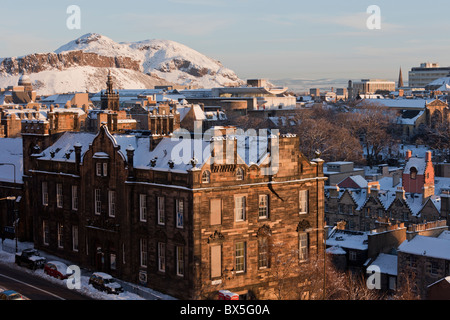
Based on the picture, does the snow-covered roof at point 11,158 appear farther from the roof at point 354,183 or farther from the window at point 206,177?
the roof at point 354,183

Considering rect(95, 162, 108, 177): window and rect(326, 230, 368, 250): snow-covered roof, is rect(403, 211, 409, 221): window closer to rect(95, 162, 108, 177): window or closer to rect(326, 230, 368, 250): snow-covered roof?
rect(326, 230, 368, 250): snow-covered roof

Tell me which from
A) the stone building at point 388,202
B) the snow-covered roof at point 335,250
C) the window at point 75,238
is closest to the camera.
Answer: the window at point 75,238

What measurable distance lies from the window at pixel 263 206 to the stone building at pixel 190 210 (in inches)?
3.0

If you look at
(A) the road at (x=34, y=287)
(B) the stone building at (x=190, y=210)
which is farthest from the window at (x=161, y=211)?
(A) the road at (x=34, y=287)

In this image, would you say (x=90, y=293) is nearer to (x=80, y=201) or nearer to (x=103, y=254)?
(x=103, y=254)

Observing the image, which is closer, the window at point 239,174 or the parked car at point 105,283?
the window at point 239,174

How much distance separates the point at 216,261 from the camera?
49.3m

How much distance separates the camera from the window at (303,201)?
54.5 m

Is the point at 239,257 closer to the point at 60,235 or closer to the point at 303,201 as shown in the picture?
the point at 303,201

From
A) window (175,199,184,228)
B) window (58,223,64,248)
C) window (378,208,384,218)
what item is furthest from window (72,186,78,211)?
window (378,208,384,218)

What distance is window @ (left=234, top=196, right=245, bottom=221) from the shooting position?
164 ft

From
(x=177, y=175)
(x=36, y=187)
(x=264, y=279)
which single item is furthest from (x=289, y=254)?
(x=36, y=187)

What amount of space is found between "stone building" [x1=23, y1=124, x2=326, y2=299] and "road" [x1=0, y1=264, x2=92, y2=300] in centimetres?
Answer: 470

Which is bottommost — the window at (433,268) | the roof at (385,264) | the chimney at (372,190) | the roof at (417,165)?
the roof at (385,264)
